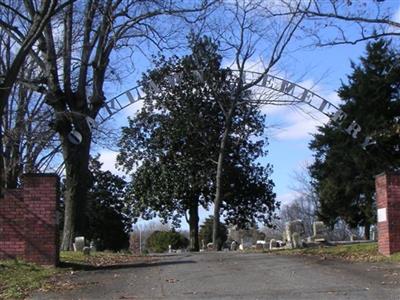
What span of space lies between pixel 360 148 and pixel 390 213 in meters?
24.6

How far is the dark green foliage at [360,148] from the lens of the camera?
3828 centimetres

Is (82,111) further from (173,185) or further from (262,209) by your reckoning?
(262,209)

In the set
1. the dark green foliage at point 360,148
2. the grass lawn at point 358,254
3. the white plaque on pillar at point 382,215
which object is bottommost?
the grass lawn at point 358,254

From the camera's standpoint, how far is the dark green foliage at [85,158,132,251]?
173ft

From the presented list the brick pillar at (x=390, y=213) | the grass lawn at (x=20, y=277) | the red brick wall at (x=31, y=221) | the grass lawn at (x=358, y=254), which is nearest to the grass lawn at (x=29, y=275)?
the grass lawn at (x=20, y=277)

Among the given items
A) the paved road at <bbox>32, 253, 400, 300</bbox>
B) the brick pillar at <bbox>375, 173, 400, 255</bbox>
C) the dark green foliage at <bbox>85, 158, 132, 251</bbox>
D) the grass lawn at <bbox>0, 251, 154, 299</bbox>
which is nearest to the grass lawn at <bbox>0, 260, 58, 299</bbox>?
the grass lawn at <bbox>0, 251, 154, 299</bbox>

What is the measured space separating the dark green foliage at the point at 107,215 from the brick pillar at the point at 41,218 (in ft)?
124

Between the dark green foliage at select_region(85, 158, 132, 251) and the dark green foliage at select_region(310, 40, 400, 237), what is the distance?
17.9 m

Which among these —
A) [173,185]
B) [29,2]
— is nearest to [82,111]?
[29,2]

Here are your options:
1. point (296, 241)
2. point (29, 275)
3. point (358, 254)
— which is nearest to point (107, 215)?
point (296, 241)

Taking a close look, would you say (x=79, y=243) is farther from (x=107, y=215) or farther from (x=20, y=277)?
(x=107, y=215)

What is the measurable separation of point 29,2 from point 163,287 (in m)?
12.8

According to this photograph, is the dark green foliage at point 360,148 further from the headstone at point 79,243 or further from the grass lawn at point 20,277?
the grass lawn at point 20,277

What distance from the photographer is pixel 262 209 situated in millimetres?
41000
